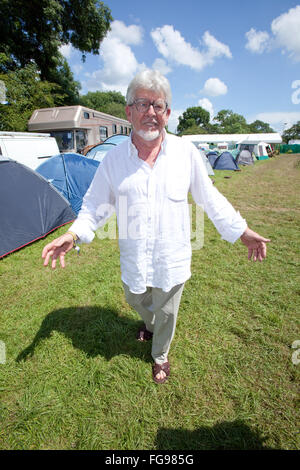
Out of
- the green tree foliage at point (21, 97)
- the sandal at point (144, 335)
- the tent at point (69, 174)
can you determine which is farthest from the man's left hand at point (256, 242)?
the green tree foliage at point (21, 97)

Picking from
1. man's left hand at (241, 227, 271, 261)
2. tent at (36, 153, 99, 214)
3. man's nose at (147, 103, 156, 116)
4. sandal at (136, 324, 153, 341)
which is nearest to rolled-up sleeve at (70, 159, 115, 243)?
man's nose at (147, 103, 156, 116)

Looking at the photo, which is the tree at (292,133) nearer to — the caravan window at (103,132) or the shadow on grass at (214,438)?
the caravan window at (103,132)

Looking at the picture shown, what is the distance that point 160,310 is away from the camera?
1.74 meters

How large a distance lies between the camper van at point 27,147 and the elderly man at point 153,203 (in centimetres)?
751

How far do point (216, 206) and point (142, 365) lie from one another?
1650 mm

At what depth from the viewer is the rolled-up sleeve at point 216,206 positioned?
1.55 m

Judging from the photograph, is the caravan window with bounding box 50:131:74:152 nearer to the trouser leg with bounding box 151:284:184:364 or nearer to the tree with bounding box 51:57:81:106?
the tree with bounding box 51:57:81:106

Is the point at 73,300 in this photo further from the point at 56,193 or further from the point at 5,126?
the point at 5,126

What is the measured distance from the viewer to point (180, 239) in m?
1.58

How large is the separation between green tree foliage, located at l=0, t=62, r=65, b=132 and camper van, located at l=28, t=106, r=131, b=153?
29.8 inches

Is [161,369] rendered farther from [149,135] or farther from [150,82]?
[150,82]

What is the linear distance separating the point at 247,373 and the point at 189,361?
1.75 ft

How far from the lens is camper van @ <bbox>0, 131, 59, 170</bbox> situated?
784 centimetres

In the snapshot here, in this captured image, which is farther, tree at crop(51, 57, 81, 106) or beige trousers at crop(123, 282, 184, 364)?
tree at crop(51, 57, 81, 106)
